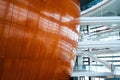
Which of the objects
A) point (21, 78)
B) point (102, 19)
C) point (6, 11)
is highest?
point (102, 19)

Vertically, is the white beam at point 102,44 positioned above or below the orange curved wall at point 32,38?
above

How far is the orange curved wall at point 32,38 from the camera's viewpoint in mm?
3922

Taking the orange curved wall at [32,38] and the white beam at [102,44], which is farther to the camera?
the white beam at [102,44]

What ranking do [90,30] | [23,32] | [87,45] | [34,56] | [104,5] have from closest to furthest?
1. [23,32]
2. [34,56]
3. [87,45]
4. [104,5]
5. [90,30]

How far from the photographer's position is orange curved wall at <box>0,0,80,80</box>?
3.92m

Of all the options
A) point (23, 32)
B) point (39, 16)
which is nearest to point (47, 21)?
point (39, 16)

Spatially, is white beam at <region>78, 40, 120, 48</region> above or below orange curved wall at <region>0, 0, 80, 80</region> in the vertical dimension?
above

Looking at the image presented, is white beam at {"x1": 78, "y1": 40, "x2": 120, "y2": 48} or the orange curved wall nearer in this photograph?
the orange curved wall

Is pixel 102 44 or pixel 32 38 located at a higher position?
pixel 102 44

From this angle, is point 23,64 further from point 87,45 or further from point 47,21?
point 87,45

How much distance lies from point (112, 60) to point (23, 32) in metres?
22.2

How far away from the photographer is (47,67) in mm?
4969

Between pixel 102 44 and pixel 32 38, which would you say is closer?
pixel 32 38

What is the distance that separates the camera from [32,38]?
4430 mm
